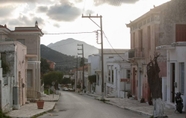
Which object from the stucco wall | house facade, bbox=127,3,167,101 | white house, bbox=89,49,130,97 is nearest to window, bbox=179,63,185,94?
house facade, bbox=127,3,167,101

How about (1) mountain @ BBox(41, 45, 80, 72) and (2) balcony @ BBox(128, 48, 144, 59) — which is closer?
(2) balcony @ BBox(128, 48, 144, 59)

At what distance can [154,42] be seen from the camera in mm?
31562

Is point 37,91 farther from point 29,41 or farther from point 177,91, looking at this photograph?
point 177,91

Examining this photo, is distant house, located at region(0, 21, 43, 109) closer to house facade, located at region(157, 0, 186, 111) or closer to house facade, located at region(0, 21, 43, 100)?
house facade, located at region(0, 21, 43, 100)

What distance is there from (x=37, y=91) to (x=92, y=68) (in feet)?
136

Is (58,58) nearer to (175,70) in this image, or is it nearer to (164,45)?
(164,45)

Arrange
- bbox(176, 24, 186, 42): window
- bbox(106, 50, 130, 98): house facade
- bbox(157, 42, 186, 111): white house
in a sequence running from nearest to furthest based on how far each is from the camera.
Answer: bbox(157, 42, 186, 111): white house < bbox(176, 24, 186, 42): window < bbox(106, 50, 130, 98): house facade

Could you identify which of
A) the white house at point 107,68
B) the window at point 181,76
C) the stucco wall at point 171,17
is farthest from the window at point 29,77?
the window at point 181,76

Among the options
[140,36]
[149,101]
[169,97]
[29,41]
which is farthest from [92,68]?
[169,97]

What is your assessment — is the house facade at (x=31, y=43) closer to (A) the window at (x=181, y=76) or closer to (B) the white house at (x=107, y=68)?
(B) the white house at (x=107, y=68)

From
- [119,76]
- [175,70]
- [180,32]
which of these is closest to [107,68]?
[119,76]

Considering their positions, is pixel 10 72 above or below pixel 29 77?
above

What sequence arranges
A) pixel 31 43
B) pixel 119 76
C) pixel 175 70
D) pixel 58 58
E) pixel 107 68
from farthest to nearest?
pixel 58 58, pixel 107 68, pixel 119 76, pixel 31 43, pixel 175 70

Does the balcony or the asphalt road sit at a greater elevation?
the balcony
